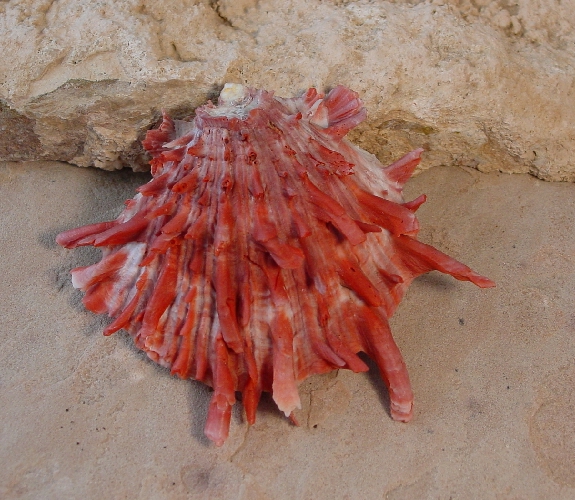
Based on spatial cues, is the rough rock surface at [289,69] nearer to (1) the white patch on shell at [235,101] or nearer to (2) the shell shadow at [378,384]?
(1) the white patch on shell at [235,101]

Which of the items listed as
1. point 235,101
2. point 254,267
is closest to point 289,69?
point 235,101

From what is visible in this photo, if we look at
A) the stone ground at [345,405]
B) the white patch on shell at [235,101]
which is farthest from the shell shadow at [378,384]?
the white patch on shell at [235,101]

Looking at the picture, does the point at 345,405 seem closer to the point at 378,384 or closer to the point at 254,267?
the point at 378,384

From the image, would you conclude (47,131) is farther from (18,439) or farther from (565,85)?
(565,85)

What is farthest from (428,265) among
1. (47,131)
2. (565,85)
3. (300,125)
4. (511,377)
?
(47,131)

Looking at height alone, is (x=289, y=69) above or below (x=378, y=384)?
above

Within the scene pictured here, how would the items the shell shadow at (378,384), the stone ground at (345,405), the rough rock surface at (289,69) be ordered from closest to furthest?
the stone ground at (345,405)
the shell shadow at (378,384)
the rough rock surface at (289,69)
